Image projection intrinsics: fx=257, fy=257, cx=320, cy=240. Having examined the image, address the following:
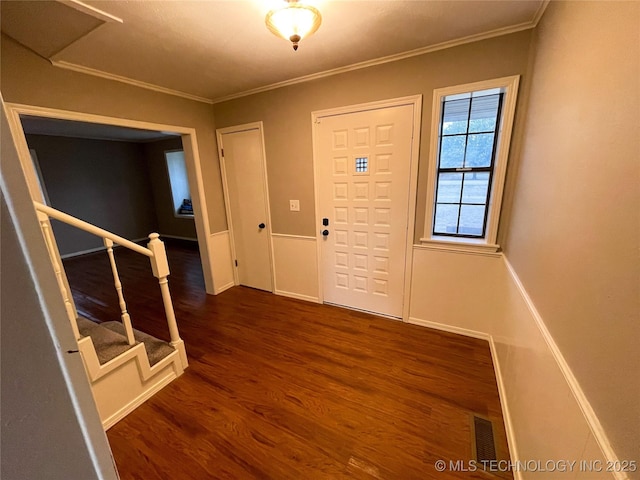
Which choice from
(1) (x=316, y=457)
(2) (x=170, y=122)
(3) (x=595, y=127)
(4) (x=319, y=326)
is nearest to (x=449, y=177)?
(3) (x=595, y=127)

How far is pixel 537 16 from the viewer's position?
5.33ft

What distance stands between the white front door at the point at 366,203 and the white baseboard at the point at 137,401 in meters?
1.72

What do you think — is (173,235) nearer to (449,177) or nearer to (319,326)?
(319,326)

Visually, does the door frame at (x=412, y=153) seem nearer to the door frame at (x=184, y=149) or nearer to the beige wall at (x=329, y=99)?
the beige wall at (x=329, y=99)

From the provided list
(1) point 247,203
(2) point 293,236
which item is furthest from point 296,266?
(1) point 247,203

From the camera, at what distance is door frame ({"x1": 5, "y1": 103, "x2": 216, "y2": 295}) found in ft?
5.83

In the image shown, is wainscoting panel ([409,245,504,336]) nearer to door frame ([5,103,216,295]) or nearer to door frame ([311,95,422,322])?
door frame ([311,95,422,322])

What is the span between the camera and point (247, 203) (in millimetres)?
3289

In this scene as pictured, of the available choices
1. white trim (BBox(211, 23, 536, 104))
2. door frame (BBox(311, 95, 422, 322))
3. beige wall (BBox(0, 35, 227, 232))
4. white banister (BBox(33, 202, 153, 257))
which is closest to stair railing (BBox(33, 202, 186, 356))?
white banister (BBox(33, 202, 153, 257))

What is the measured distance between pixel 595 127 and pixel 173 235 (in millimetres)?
6991

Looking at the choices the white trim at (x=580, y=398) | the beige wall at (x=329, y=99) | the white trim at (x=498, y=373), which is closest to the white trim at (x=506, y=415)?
the white trim at (x=498, y=373)

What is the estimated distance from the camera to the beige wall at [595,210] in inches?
25.2

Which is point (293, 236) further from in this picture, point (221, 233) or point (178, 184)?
point (178, 184)

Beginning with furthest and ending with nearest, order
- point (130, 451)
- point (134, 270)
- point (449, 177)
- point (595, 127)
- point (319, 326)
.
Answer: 1. point (134, 270)
2. point (319, 326)
3. point (449, 177)
4. point (130, 451)
5. point (595, 127)
